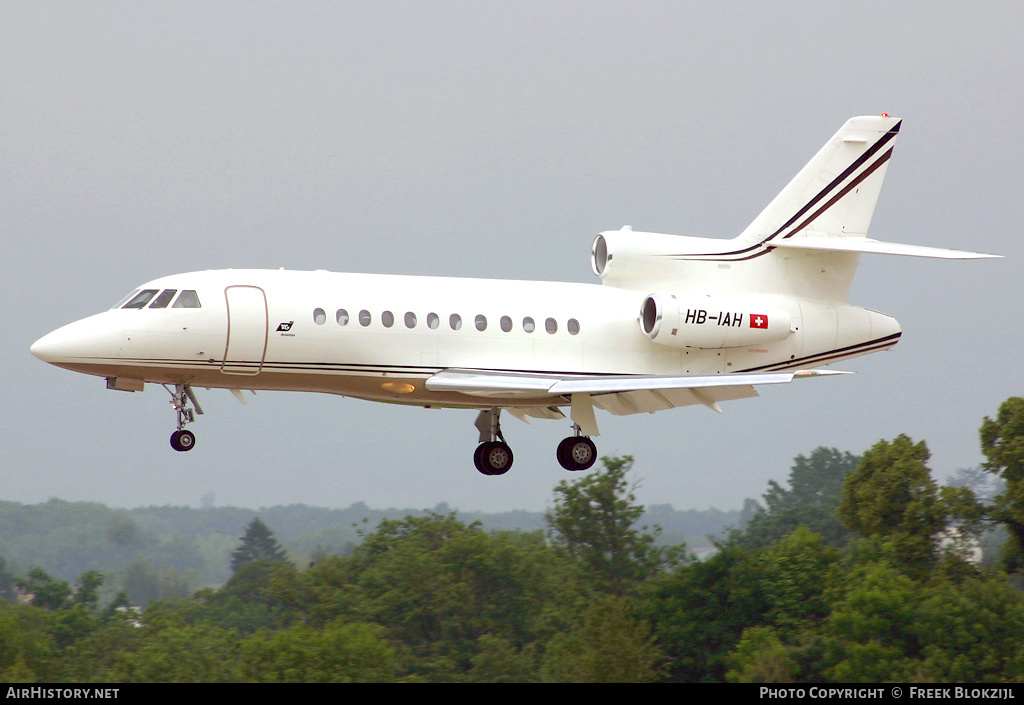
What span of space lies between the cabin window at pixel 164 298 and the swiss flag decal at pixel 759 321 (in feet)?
40.2

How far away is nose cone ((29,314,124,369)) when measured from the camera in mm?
24656

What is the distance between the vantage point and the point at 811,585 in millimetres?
63188

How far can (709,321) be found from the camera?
91.5 feet

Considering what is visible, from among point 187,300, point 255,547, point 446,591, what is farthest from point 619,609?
point 255,547

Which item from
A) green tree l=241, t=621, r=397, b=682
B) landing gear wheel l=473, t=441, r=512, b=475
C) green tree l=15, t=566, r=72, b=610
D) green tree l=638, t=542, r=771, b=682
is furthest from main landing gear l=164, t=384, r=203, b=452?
green tree l=15, t=566, r=72, b=610

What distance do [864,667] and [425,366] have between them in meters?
34.7

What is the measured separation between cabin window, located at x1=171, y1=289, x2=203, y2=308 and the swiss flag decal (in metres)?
11.8

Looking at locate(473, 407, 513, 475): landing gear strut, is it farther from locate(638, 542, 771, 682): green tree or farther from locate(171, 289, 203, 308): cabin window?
locate(638, 542, 771, 682): green tree

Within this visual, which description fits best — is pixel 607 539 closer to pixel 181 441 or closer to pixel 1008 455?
pixel 1008 455

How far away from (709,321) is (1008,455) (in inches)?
1398

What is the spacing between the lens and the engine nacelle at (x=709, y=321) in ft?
90.6

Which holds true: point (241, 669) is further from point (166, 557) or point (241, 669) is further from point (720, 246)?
point (166, 557)

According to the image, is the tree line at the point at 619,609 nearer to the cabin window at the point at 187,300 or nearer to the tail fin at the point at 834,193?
the tail fin at the point at 834,193

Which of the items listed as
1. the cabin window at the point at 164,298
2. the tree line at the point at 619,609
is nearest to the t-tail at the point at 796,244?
the cabin window at the point at 164,298
